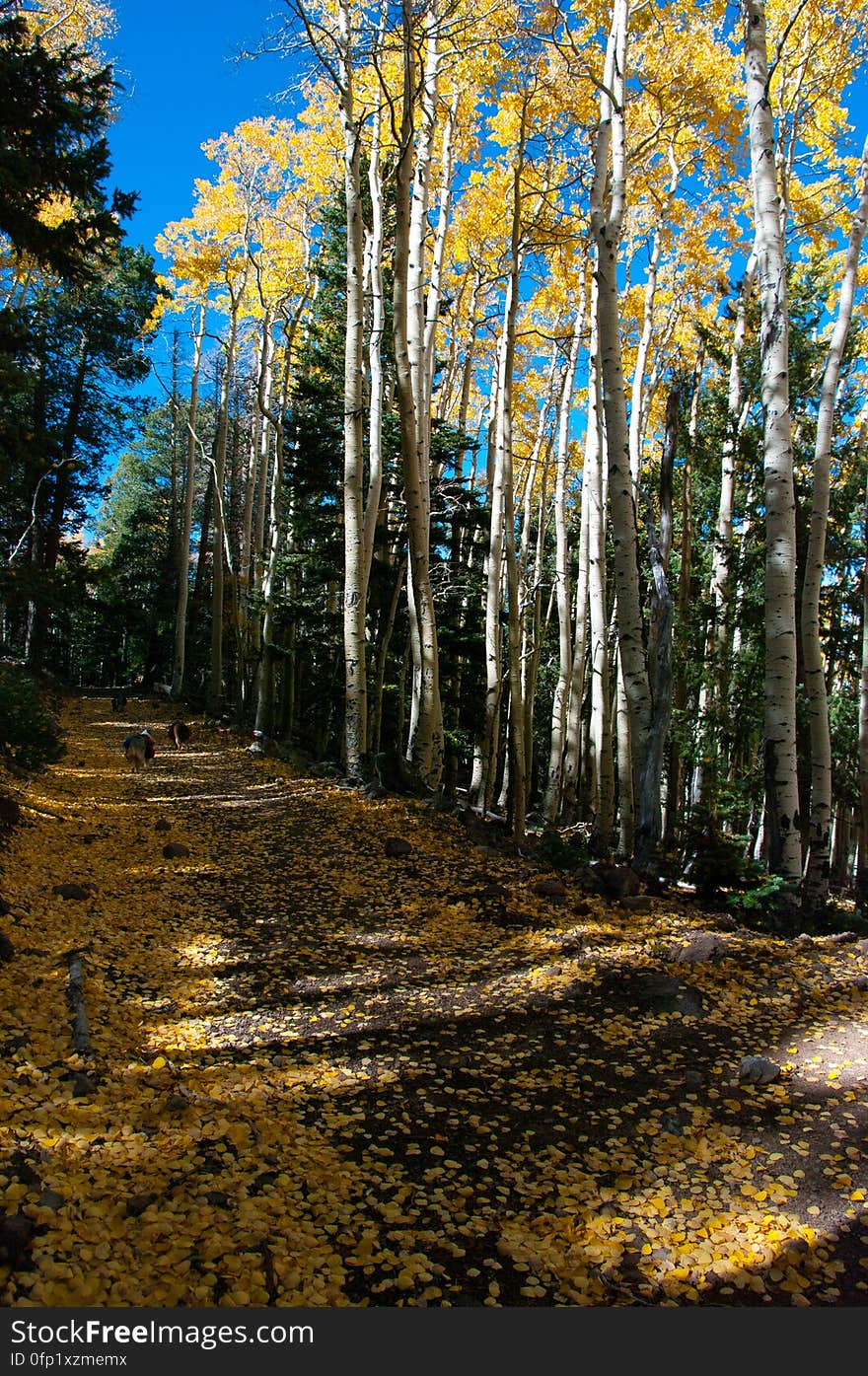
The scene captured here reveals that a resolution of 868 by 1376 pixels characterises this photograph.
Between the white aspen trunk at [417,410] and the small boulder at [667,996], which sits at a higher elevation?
the white aspen trunk at [417,410]

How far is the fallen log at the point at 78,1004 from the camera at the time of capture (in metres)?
3.46

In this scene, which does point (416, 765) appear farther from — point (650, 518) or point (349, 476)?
point (650, 518)

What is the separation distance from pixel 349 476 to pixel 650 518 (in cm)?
380

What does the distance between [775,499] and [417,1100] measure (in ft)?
14.5

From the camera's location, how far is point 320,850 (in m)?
7.25

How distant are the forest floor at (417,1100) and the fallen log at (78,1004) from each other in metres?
0.05

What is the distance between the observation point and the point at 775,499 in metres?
5.22

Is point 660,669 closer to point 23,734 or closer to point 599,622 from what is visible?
point 599,622

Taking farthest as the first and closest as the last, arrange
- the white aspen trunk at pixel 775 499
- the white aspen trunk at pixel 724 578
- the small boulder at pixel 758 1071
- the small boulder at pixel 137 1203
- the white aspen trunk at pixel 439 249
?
the white aspen trunk at pixel 439 249, the white aspen trunk at pixel 724 578, the white aspen trunk at pixel 775 499, the small boulder at pixel 758 1071, the small boulder at pixel 137 1203

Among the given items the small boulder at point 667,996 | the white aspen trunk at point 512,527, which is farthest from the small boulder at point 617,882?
the white aspen trunk at point 512,527

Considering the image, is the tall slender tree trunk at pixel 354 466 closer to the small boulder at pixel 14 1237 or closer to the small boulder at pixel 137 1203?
the small boulder at pixel 137 1203

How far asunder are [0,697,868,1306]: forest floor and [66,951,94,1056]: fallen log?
0.18 feet

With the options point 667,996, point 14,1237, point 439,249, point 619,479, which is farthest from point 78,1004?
point 439,249

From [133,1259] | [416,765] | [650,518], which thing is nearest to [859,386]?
[650,518]
